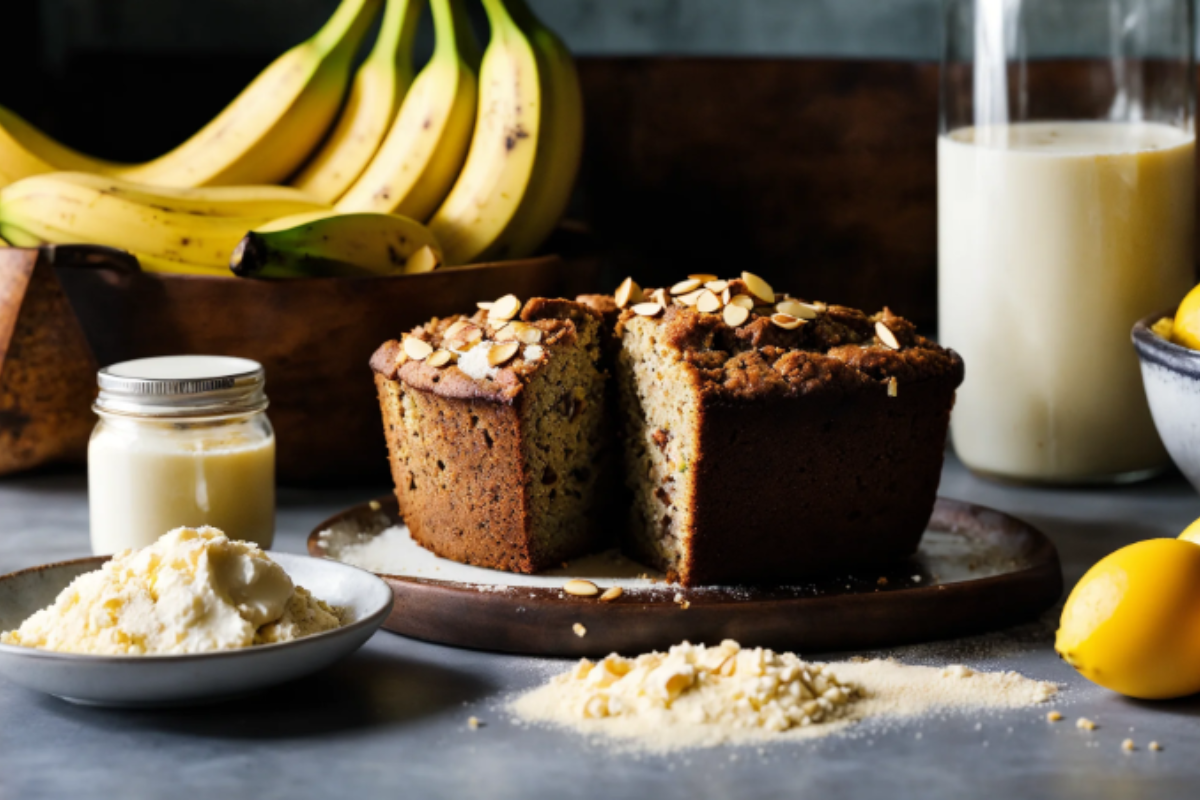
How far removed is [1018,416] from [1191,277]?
271 millimetres

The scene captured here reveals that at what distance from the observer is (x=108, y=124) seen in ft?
8.38

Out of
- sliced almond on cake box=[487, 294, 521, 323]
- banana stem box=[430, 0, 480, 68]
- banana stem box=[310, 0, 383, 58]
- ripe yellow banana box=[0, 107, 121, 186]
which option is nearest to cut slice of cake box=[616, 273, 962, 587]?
sliced almond on cake box=[487, 294, 521, 323]

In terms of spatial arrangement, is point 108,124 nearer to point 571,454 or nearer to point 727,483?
point 571,454

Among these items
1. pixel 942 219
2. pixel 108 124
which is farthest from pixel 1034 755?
pixel 108 124

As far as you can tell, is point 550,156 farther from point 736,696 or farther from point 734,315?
point 736,696

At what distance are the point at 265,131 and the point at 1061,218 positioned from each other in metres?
1.03

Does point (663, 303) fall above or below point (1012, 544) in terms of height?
above

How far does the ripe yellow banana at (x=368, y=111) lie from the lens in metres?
1.99

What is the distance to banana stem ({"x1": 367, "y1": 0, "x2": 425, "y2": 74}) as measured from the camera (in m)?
2.02

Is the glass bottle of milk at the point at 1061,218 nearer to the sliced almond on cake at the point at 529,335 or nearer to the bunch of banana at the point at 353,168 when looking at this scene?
the bunch of banana at the point at 353,168

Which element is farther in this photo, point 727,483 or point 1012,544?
point 1012,544

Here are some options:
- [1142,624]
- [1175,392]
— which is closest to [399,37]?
[1175,392]

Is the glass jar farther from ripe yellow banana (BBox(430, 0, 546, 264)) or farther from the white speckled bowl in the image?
the white speckled bowl

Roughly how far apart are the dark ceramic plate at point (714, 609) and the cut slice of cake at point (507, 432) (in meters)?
0.05
